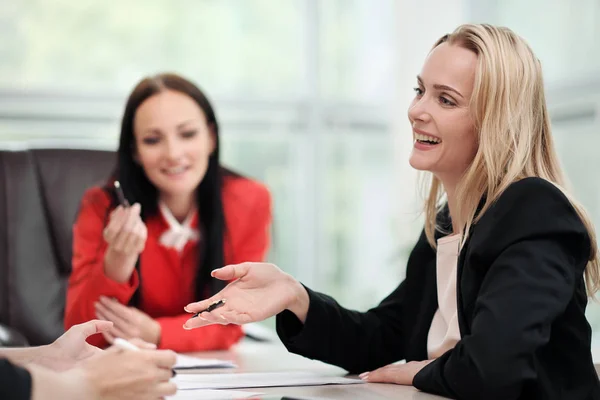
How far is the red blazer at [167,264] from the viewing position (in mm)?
2152

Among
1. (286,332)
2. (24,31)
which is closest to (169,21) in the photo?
(24,31)

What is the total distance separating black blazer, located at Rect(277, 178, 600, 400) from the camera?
1198 mm

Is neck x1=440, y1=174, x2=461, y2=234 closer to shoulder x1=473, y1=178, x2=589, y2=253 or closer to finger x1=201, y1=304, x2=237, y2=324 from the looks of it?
shoulder x1=473, y1=178, x2=589, y2=253

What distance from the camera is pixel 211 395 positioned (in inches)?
50.8

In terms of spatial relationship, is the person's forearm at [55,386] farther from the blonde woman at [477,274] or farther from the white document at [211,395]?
the blonde woman at [477,274]

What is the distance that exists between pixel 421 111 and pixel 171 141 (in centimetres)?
102

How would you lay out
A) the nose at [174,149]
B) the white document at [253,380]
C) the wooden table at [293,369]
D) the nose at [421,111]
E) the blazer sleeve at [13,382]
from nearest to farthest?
the blazer sleeve at [13,382] → the wooden table at [293,369] → the white document at [253,380] → the nose at [421,111] → the nose at [174,149]

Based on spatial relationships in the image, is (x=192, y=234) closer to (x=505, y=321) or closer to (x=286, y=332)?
(x=286, y=332)

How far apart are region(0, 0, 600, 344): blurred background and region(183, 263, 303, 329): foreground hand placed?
194cm

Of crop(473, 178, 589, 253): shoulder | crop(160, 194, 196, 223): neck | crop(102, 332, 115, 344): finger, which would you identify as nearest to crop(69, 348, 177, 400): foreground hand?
crop(473, 178, 589, 253): shoulder

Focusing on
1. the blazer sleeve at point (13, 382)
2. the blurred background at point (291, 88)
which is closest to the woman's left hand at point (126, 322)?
the blazer sleeve at point (13, 382)

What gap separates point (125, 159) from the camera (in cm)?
239

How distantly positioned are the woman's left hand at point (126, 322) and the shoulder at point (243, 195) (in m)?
0.50

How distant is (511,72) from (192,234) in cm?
123
